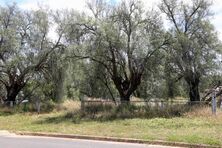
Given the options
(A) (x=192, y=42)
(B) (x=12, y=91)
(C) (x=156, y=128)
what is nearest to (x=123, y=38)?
(A) (x=192, y=42)

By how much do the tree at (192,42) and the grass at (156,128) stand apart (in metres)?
5.24

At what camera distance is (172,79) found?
30578 mm

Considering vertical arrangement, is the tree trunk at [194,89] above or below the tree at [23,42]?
below

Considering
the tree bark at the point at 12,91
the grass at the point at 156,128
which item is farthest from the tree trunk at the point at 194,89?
the tree bark at the point at 12,91

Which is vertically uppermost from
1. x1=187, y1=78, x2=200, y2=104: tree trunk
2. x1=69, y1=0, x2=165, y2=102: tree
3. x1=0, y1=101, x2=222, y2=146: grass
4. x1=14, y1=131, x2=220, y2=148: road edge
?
x1=69, y1=0, x2=165, y2=102: tree

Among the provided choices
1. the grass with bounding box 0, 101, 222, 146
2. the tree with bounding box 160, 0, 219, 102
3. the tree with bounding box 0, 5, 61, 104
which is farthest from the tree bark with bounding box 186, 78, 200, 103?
the tree with bounding box 0, 5, 61, 104

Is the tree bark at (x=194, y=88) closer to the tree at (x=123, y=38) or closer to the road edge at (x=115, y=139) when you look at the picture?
the tree at (x=123, y=38)

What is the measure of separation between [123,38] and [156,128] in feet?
32.8

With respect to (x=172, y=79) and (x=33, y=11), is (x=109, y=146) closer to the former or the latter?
(x=172, y=79)

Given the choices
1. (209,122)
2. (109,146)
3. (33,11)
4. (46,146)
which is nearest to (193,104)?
(209,122)

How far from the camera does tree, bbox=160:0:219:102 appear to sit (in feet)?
92.1

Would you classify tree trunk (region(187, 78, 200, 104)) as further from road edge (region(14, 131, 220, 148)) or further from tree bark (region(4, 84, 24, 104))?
tree bark (region(4, 84, 24, 104))

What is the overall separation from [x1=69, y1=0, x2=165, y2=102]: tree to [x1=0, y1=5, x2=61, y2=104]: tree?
26.8ft

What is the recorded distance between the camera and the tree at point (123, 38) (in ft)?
93.0
